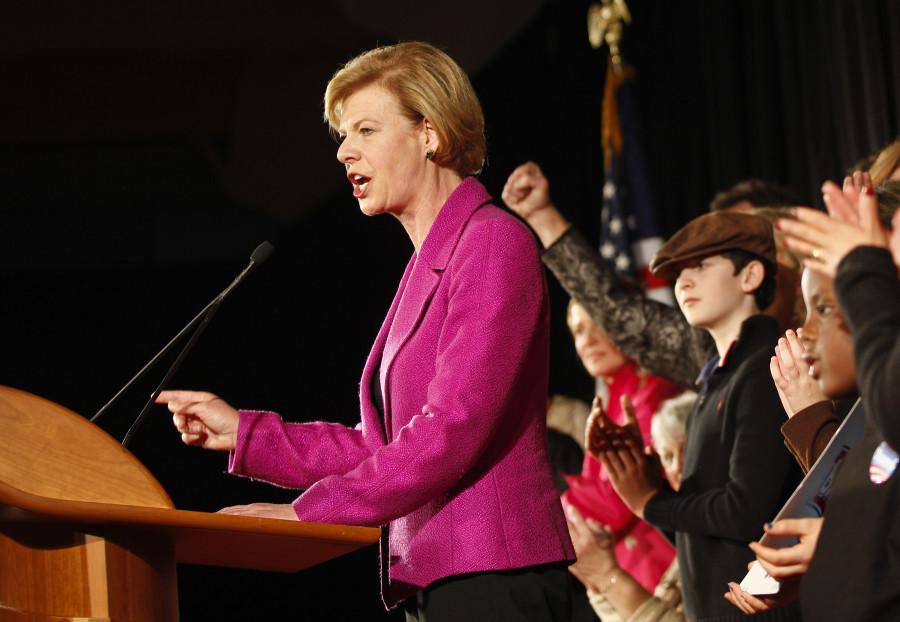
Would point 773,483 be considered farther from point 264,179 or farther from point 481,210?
point 264,179

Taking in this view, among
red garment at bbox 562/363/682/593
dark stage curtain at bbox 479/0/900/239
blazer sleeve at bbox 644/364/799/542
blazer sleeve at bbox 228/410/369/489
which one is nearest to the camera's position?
blazer sleeve at bbox 228/410/369/489

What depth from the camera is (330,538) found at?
1.69 m

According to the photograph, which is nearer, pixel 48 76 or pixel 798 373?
pixel 798 373

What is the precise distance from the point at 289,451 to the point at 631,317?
5.16ft

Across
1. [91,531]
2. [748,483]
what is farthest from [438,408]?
[748,483]

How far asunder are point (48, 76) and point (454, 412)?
6.66 metres

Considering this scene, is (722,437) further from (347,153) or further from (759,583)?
(347,153)

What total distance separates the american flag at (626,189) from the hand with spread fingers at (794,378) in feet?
9.33

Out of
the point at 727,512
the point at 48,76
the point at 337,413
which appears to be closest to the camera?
the point at 727,512

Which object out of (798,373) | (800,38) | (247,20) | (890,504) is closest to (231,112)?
(247,20)

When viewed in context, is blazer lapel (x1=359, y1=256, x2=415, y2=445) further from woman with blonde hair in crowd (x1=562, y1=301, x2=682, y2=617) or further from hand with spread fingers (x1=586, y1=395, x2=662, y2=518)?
woman with blonde hair in crowd (x1=562, y1=301, x2=682, y2=617)

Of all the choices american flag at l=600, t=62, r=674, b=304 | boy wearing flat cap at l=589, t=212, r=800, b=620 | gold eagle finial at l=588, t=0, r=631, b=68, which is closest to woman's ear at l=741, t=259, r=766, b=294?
boy wearing flat cap at l=589, t=212, r=800, b=620

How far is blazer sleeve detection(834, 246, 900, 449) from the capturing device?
1.45 m

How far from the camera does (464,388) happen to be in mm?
1840
